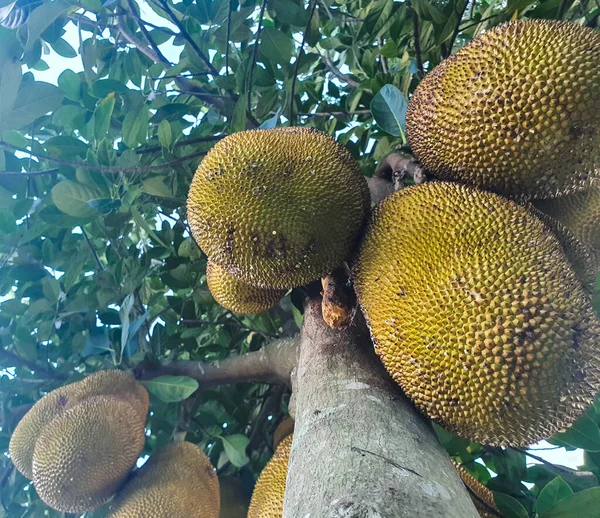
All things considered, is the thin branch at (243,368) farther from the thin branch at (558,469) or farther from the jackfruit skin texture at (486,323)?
the thin branch at (558,469)

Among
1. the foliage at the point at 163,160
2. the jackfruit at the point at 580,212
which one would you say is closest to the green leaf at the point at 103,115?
the foliage at the point at 163,160

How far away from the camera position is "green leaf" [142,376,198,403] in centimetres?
144

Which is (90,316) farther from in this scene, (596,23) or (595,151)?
(596,23)

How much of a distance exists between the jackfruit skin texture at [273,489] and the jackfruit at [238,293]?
341 mm

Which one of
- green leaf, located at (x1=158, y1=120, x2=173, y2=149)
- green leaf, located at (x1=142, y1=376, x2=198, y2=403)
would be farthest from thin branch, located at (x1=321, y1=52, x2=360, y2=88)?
green leaf, located at (x1=142, y1=376, x2=198, y2=403)

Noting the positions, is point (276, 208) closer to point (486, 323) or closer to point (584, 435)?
point (486, 323)

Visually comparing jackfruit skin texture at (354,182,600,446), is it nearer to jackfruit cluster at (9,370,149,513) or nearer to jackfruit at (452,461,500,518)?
jackfruit at (452,461,500,518)

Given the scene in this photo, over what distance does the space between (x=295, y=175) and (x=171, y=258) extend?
84 centimetres

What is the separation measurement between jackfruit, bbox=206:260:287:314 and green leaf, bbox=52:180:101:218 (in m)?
0.37

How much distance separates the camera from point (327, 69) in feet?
6.39

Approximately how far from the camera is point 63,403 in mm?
1501

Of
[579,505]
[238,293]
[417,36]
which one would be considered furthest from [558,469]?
[417,36]

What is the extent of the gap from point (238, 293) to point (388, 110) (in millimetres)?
580

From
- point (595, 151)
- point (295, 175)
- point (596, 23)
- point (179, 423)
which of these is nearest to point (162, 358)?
point (179, 423)
